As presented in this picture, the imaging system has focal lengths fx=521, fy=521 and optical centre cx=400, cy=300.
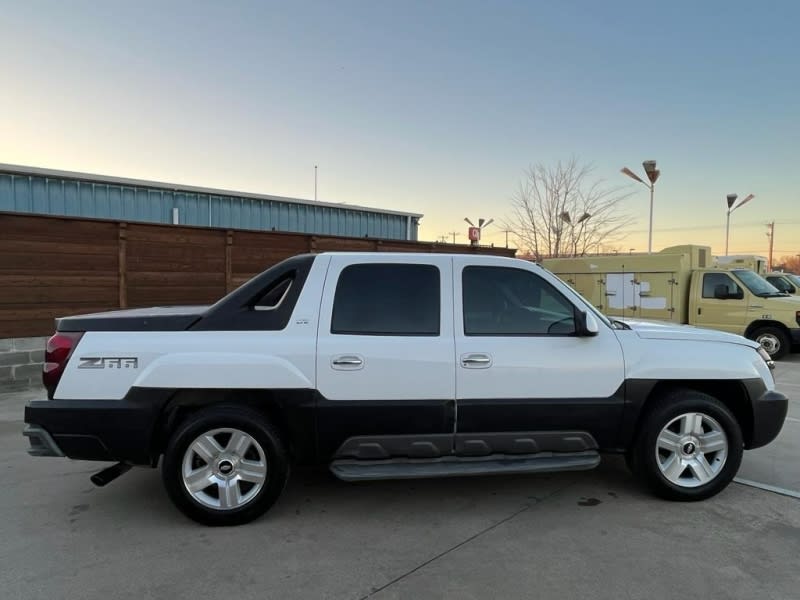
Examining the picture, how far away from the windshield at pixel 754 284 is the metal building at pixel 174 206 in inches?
381

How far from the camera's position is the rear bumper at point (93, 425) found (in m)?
3.36

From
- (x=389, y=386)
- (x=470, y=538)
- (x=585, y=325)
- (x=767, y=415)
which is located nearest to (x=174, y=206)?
(x=389, y=386)

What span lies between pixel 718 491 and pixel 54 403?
4.70 metres

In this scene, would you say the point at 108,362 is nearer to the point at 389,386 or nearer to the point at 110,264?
the point at 389,386

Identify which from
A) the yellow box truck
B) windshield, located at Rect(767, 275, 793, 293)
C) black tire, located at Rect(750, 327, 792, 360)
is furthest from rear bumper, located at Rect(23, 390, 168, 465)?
windshield, located at Rect(767, 275, 793, 293)

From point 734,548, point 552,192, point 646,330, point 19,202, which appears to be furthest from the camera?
point 552,192

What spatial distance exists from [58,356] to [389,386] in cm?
217

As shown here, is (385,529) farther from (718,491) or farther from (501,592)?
(718,491)

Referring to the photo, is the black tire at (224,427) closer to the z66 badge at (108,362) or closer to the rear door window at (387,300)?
the z66 badge at (108,362)

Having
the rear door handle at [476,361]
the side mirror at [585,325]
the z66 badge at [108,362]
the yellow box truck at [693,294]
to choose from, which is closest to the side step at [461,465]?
the rear door handle at [476,361]

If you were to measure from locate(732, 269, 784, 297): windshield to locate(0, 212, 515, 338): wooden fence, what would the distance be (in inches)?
385

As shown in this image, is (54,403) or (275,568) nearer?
(275,568)

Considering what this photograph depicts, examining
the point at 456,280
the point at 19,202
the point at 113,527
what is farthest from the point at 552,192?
the point at 113,527

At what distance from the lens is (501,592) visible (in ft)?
9.00
